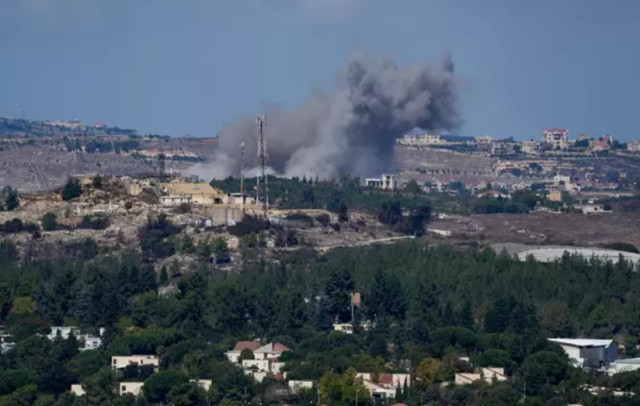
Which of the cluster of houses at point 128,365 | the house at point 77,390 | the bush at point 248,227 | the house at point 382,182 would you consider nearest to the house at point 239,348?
the cluster of houses at point 128,365

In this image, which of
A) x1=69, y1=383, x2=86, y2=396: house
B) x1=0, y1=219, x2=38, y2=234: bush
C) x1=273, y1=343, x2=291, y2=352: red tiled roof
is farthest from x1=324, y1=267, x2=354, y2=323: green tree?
x1=0, y1=219, x2=38, y2=234: bush

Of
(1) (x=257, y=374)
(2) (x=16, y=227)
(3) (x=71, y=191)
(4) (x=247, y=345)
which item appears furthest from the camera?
(3) (x=71, y=191)

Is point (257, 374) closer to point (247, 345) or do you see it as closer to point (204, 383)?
point (204, 383)

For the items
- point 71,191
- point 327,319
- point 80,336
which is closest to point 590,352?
point 327,319

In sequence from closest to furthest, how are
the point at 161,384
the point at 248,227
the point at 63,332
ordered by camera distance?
the point at 161,384, the point at 63,332, the point at 248,227

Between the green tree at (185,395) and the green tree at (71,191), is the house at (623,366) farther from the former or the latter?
the green tree at (71,191)

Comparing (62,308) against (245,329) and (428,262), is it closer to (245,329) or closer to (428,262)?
(245,329)

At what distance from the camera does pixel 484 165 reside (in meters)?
156

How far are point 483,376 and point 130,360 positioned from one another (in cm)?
924

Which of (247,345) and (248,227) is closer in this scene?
(247,345)

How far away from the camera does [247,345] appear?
6425 cm

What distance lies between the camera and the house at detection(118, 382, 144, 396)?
57.3 m

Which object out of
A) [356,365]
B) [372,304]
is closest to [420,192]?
[372,304]

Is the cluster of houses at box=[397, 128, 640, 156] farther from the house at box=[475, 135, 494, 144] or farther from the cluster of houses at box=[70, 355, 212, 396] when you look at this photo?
the cluster of houses at box=[70, 355, 212, 396]
